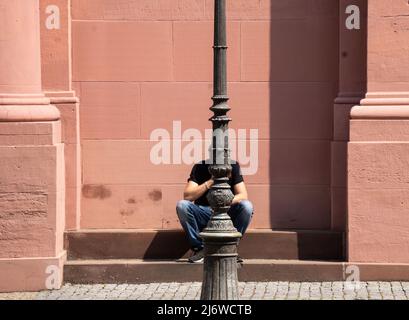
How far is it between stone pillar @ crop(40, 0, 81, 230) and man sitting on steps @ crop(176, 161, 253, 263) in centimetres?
130

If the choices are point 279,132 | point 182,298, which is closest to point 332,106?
point 279,132

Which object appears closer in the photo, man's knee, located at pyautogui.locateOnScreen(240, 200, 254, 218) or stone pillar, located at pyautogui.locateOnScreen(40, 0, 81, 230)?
man's knee, located at pyautogui.locateOnScreen(240, 200, 254, 218)

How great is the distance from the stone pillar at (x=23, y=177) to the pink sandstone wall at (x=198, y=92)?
30.5 inches

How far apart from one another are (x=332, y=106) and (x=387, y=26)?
1.09 meters

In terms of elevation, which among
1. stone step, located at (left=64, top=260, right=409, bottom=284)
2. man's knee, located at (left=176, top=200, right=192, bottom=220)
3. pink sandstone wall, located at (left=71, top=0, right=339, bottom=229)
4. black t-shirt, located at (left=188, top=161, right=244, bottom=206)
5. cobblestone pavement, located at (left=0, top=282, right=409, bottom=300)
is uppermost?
pink sandstone wall, located at (left=71, top=0, right=339, bottom=229)

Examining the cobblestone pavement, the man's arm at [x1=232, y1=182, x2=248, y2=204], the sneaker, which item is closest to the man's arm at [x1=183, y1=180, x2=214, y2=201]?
the man's arm at [x1=232, y1=182, x2=248, y2=204]

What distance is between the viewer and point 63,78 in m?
12.5

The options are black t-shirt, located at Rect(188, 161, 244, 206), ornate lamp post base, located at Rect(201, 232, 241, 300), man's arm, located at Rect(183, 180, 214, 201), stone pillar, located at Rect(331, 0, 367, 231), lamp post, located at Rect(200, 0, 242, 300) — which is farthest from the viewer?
stone pillar, located at Rect(331, 0, 367, 231)

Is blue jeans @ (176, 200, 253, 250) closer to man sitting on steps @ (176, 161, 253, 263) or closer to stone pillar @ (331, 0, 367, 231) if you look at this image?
man sitting on steps @ (176, 161, 253, 263)

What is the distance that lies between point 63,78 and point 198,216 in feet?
6.87

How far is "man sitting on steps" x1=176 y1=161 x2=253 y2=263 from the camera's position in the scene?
1190 cm

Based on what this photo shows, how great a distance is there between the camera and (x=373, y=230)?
11859 millimetres

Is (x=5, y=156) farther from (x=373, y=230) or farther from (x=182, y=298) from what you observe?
(x=373, y=230)
